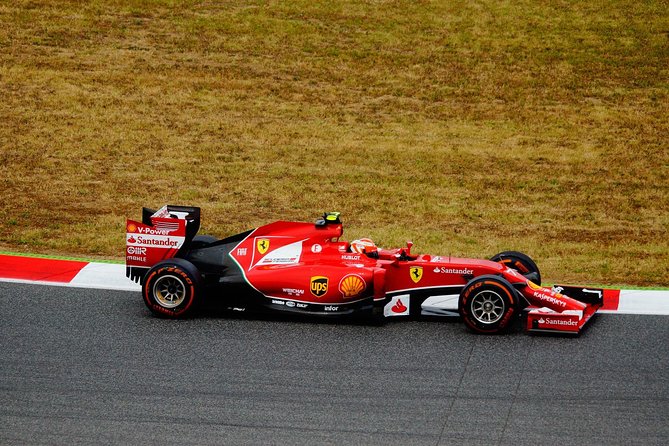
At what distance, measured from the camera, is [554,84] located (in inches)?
897

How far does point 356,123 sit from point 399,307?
11.0m

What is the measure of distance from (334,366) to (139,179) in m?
9.66

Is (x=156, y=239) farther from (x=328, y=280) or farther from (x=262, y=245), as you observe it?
(x=328, y=280)

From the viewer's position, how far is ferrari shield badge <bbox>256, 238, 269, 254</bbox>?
1054cm

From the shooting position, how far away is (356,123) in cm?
2089

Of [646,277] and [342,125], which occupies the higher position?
[342,125]

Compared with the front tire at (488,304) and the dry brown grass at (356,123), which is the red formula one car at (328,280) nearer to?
the front tire at (488,304)

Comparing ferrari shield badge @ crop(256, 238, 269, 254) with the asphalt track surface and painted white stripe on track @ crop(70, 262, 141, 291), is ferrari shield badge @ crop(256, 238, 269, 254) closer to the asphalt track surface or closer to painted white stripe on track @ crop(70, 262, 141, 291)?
the asphalt track surface

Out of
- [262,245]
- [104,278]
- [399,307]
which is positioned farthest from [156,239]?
[399,307]

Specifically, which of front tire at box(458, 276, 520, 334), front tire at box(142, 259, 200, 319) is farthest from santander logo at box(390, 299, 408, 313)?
front tire at box(142, 259, 200, 319)

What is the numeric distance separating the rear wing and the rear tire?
10.7 ft

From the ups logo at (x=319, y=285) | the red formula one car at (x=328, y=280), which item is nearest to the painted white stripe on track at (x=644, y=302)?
the red formula one car at (x=328, y=280)

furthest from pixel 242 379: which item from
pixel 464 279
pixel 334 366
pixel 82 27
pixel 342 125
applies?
pixel 82 27

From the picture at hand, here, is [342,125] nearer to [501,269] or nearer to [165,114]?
[165,114]
